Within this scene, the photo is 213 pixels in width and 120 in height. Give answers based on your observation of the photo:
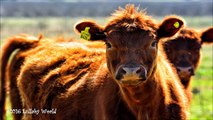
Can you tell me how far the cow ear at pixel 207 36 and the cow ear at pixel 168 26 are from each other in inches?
118

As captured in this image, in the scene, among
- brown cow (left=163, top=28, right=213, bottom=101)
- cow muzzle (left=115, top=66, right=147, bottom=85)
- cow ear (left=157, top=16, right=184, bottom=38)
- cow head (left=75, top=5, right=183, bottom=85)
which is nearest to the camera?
cow muzzle (left=115, top=66, right=147, bottom=85)

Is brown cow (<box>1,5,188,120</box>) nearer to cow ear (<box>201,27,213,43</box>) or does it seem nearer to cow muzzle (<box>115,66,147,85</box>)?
cow muzzle (<box>115,66,147,85</box>)

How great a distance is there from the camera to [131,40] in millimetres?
6969

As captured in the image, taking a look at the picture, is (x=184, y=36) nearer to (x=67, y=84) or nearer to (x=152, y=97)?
(x=67, y=84)

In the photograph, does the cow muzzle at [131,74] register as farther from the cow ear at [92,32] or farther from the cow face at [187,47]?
the cow face at [187,47]

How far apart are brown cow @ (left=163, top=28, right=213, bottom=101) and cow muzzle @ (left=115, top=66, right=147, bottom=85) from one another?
140 inches

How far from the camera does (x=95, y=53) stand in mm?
9094

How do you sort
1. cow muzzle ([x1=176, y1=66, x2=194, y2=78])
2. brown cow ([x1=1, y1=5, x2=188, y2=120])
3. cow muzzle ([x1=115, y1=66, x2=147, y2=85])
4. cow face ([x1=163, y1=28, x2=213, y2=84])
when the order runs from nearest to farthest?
cow muzzle ([x1=115, y1=66, x2=147, y2=85]), brown cow ([x1=1, y1=5, x2=188, y2=120]), cow muzzle ([x1=176, y1=66, x2=194, y2=78]), cow face ([x1=163, y1=28, x2=213, y2=84])

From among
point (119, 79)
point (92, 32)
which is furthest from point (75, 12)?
point (119, 79)

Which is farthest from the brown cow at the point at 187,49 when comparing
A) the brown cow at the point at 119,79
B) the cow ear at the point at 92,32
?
the cow ear at the point at 92,32

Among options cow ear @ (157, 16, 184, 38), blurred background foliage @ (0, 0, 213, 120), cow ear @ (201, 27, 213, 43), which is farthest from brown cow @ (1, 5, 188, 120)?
blurred background foliage @ (0, 0, 213, 120)

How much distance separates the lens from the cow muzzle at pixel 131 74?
6.51 metres

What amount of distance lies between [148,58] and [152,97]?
585 millimetres

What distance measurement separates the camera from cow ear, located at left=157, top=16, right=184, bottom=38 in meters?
7.47
